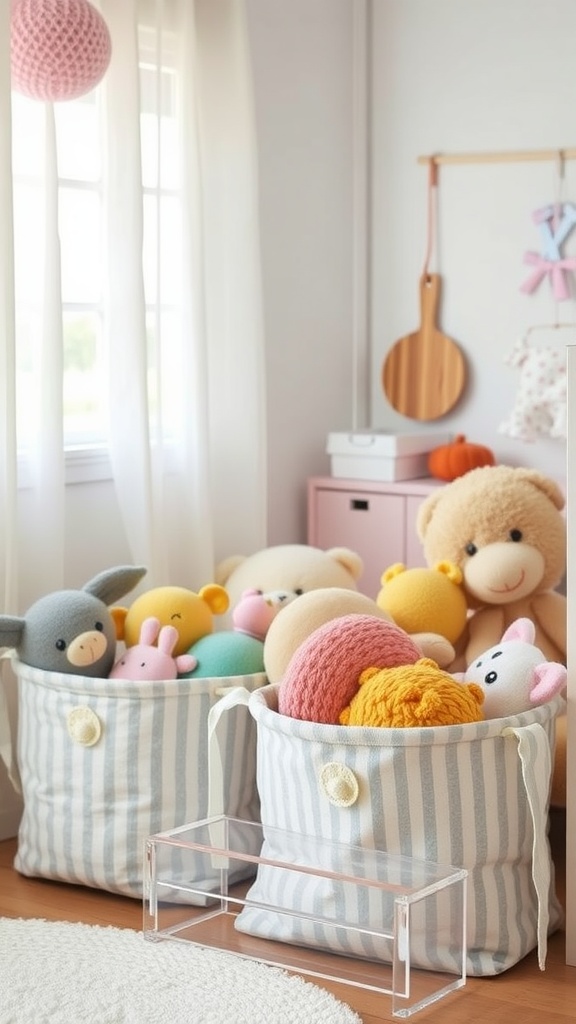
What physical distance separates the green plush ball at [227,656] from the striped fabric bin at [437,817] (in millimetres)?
317

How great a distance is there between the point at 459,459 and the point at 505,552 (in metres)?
0.70

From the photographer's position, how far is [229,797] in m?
2.40

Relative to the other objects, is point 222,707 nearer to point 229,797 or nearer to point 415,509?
point 229,797

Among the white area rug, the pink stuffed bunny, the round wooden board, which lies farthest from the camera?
the round wooden board

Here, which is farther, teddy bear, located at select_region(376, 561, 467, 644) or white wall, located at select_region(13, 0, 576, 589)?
white wall, located at select_region(13, 0, 576, 589)

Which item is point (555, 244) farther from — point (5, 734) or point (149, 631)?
point (5, 734)

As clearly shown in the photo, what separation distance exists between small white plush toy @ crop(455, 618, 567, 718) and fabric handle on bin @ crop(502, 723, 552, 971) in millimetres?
93

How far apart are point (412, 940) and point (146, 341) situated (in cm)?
140

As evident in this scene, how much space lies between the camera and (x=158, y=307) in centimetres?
299

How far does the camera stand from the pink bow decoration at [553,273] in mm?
3359

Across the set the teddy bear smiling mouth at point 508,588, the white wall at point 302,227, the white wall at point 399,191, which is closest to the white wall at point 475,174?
the white wall at point 399,191

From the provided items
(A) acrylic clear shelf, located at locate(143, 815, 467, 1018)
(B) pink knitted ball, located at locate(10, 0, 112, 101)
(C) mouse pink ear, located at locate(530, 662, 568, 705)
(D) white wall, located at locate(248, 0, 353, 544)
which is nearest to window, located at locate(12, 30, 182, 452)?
(B) pink knitted ball, located at locate(10, 0, 112, 101)

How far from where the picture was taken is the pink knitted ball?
254 centimetres

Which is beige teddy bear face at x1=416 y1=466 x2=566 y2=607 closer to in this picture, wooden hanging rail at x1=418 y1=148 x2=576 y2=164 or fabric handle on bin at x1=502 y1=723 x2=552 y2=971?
fabric handle on bin at x1=502 y1=723 x2=552 y2=971
